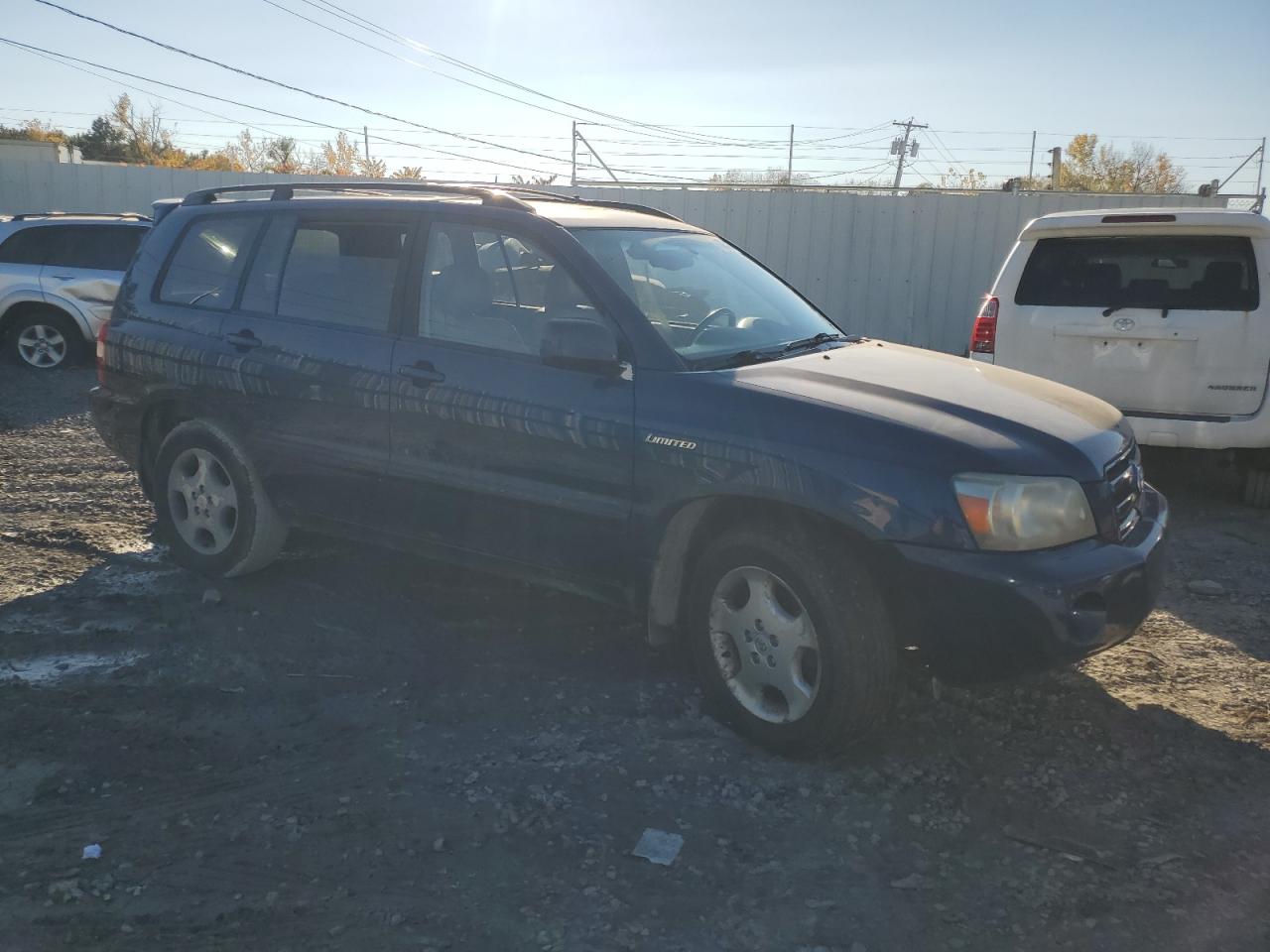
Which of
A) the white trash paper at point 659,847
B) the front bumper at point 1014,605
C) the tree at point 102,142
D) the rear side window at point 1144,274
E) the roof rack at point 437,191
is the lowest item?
the white trash paper at point 659,847

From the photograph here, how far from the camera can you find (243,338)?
495 cm

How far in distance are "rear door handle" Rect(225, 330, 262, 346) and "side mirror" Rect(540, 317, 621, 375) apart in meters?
1.75

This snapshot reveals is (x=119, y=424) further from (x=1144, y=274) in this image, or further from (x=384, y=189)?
(x=1144, y=274)

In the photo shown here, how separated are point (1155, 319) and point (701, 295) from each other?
3.51 meters

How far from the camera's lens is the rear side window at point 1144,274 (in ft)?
21.2

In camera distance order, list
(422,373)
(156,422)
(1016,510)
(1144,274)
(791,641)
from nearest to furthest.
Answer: (1016,510)
(791,641)
(422,373)
(156,422)
(1144,274)

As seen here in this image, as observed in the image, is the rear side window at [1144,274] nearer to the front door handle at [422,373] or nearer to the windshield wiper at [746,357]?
the windshield wiper at [746,357]

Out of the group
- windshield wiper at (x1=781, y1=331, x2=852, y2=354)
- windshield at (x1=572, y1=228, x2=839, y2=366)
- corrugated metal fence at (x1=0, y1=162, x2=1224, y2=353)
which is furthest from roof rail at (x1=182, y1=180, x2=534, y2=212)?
corrugated metal fence at (x1=0, y1=162, x2=1224, y2=353)

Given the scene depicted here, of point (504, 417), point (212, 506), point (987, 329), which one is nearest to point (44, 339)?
point (212, 506)

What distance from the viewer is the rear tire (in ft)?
22.7

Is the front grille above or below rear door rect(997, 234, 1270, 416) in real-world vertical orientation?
below

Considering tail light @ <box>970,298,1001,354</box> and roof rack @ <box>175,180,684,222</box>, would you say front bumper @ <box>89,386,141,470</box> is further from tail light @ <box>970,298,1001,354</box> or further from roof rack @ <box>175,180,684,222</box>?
tail light @ <box>970,298,1001,354</box>

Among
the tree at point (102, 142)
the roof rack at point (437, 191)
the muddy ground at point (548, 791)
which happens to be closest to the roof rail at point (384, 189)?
the roof rack at point (437, 191)

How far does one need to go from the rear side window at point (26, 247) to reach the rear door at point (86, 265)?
0.15 ft
